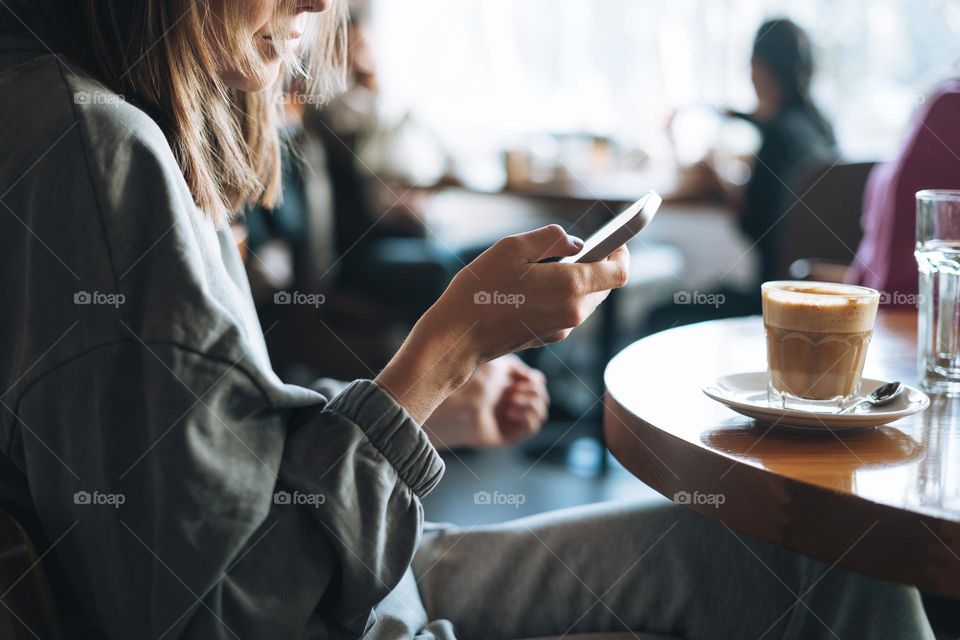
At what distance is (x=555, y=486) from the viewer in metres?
2.70

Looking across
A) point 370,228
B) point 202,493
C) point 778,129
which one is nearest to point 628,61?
point 778,129

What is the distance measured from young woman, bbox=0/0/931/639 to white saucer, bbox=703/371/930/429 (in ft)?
0.47

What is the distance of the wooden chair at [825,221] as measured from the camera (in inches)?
88.5

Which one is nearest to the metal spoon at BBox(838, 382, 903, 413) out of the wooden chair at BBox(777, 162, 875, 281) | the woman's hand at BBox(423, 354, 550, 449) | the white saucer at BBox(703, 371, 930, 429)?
the white saucer at BBox(703, 371, 930, 429)

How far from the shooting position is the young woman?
2.12ft

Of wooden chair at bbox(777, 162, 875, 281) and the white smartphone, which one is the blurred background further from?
the white smartphone

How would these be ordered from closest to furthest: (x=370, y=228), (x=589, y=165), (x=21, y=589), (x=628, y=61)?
(x=21, y=589)
(x=370, y=228)
(x=589, y=165)
(x=628, y=61)

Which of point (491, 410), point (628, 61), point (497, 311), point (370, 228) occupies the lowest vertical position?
point (370, 228)

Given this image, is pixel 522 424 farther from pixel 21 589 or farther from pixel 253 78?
pixel 21 589

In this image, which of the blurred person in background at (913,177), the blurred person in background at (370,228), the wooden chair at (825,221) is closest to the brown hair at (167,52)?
the blurred person in background at (913,177)

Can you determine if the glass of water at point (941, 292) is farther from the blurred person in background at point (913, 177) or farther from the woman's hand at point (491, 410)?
the blurred person in background at point (913, 177)

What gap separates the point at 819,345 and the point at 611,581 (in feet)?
1.07

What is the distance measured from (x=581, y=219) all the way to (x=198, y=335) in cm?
287

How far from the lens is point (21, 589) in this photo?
0.63 metres
